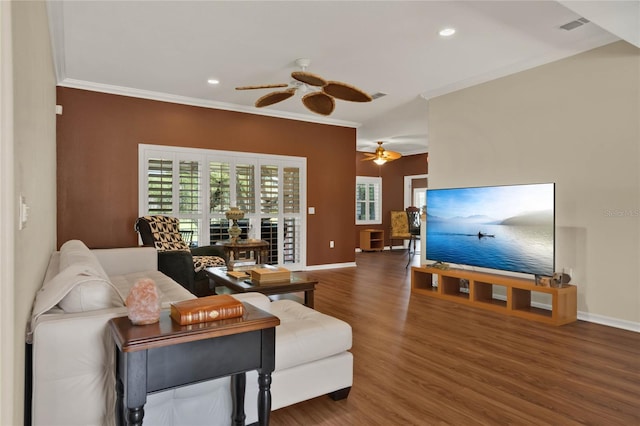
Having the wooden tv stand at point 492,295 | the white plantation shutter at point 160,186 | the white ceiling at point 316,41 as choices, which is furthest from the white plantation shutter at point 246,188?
the wooden tv stand at point 492,295

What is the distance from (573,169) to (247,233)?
4537mm

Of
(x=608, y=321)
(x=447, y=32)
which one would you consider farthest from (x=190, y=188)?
(x=608, y=321)

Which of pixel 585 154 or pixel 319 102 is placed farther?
pixel 319 102

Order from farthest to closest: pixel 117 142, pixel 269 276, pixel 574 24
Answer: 1. pixel 117 142
2. pixel 269 276
3. pixel 574 24

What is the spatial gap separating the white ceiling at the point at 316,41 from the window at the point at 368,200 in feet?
18.1

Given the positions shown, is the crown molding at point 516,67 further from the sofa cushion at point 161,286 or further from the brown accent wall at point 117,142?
the sofa cushion at point 161,286

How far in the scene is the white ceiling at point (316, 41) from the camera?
3215 mm

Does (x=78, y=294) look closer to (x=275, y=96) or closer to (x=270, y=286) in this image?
(x=270, y=286)

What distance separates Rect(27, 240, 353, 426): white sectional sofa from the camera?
1540 mm

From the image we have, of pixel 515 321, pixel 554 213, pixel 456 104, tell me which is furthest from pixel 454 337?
pixel 456 104

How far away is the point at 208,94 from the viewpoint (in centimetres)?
567

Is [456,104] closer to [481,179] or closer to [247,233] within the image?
[481,179]

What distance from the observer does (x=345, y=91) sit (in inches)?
148

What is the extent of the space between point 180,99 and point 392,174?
7099 millimetres
